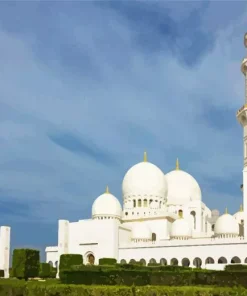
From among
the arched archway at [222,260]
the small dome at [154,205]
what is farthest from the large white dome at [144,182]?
the arched archway at [222,260]

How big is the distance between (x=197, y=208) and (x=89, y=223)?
475 inches

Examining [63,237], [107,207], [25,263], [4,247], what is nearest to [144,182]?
[107,207]

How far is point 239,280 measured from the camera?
68.6 ft

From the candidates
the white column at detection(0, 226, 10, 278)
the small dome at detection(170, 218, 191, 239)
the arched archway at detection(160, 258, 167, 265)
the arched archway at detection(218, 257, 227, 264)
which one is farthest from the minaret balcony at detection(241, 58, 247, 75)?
the white column at detection(0, 226, 10, 278)

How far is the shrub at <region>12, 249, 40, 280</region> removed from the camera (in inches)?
1404

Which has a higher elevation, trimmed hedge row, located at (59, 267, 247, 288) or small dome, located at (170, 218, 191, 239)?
small dome, located at (170, 218, 191, 239)

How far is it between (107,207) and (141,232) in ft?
19.7

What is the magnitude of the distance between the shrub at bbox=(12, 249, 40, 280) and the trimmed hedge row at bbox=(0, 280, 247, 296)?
1823 centimetres

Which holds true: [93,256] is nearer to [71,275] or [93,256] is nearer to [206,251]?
[206,251]

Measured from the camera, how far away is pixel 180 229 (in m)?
48.3

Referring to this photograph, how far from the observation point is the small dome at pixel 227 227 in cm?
4794

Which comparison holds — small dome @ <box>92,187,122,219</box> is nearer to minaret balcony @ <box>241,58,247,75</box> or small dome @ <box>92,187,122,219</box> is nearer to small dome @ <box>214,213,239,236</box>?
small dome @ <box>214,213,239,236</box>

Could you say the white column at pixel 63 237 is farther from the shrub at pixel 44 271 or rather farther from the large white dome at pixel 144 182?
the shrub at pixel 44 271

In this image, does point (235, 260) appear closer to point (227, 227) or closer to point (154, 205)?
point (227, 227)
